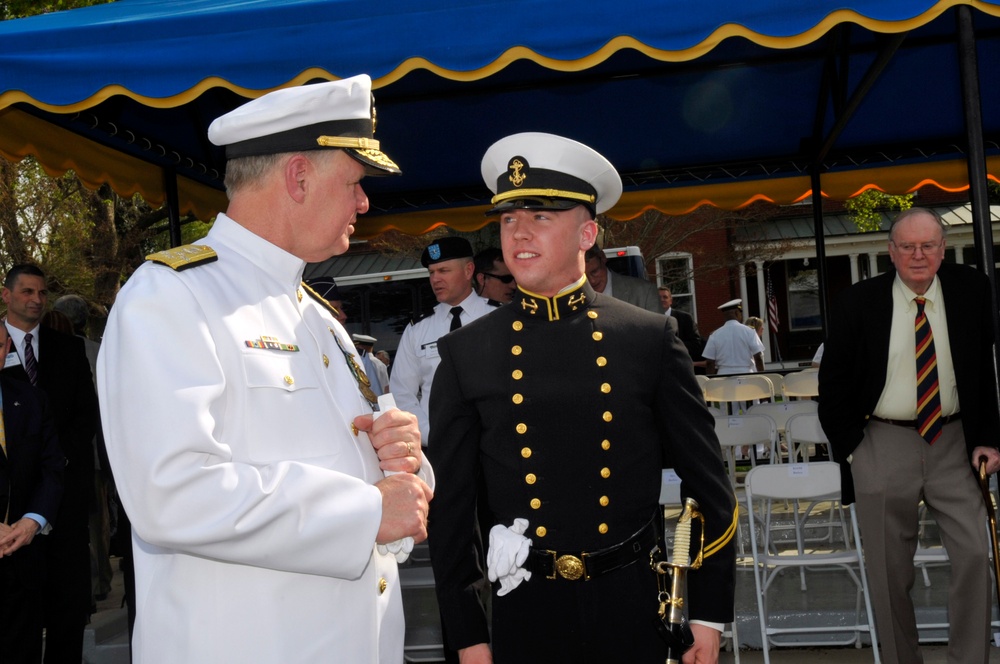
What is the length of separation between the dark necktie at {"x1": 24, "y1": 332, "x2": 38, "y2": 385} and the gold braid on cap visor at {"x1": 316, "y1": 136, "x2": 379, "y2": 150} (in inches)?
175

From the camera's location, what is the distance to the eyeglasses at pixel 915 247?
461 cm

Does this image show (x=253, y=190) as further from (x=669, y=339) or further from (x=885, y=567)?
(x=885, y=567)

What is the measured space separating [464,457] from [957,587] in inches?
117

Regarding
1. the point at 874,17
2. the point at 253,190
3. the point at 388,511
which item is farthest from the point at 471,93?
the point at 388,511

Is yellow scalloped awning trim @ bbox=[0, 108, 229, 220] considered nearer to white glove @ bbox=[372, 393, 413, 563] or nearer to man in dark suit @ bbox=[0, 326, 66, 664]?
man in dark suit @ bbox=[0, 326, 66, 664]

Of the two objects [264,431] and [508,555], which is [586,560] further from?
[264,431]

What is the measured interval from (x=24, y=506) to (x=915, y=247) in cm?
442

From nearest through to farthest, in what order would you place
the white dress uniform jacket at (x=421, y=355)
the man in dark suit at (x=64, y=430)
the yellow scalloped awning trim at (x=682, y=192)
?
the man in dark suit at (x=64, y=430)
the white dress uniform jacket at (x=421, y=355)
the yellow scalloped awning trim at (x=682, y=192)

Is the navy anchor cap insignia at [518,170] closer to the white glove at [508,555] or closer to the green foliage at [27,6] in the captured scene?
the white glove at [508,555]

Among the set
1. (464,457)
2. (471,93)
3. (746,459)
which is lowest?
(746,459)

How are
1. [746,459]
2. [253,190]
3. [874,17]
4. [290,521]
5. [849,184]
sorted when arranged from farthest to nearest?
1. [746,459]
2. [849,184]
3. [874,17]
4. [253,190]
5. [290,521]

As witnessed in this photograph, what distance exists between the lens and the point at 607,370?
108 inches

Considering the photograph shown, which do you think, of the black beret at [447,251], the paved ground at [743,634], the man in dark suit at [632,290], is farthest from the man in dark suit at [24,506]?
the man in dark suit at [632,290]

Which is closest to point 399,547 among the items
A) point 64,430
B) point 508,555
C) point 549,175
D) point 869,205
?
point 508,555
